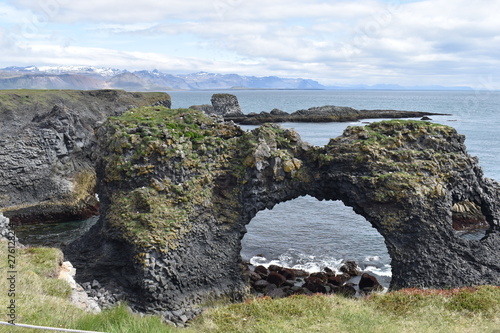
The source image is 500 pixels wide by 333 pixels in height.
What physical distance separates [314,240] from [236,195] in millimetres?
15042

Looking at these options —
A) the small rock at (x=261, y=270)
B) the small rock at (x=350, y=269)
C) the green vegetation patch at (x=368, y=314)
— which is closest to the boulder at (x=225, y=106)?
the small rock at (x=350, y=269)

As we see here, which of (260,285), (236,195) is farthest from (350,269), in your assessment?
(236,195)

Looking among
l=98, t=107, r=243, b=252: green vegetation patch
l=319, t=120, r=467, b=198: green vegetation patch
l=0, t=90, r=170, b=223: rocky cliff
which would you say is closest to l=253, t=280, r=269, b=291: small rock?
l=98, t=107, r=243, b=252: green vegetation patch

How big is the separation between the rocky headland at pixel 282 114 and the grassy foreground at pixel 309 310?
11588 centimetres

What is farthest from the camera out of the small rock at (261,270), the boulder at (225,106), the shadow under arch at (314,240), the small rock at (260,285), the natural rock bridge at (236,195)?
the boulder at (225,106)

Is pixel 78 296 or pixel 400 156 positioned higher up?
pixel 400 156

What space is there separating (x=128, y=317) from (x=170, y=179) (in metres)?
13.9

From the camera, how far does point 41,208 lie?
46875 mm

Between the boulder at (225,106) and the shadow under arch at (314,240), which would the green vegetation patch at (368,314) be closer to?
the shadow under arch at (314,240)

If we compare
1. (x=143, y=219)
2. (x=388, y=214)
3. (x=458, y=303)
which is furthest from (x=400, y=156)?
(x=143, y=219)

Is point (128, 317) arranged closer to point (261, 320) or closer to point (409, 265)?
point (261, 320)

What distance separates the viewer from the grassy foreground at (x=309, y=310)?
16406 mm

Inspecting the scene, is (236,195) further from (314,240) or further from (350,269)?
(314,240)

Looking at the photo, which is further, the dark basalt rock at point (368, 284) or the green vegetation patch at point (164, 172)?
the dark basalt rock at point (368, 284)
